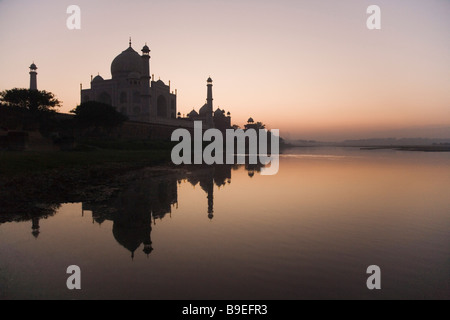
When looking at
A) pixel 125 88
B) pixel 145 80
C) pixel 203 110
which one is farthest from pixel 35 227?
pixel 203 110

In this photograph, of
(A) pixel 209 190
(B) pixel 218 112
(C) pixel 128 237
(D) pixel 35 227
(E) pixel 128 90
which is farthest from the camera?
(B) pixel 218 112

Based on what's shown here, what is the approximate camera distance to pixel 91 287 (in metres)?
4.26

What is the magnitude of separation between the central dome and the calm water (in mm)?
48023

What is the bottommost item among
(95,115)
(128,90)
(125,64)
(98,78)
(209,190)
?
(209,190)

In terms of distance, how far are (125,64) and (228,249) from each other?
53975mm

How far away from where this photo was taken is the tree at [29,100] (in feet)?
→ 93.6

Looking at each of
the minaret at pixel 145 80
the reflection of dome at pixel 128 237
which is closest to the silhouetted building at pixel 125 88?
the minaret at pixel 145 80

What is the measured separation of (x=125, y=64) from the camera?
53031 millimetres

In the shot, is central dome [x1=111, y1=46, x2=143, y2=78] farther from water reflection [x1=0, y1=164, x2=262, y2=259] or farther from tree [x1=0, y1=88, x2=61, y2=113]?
water reflection [x1=0, y1=164, x2=262, y2=259]

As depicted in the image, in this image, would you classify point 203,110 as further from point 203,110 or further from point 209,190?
point 209,190

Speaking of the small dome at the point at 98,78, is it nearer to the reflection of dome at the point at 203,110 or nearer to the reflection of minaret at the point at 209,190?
the reflection of dome at the point at 203,110

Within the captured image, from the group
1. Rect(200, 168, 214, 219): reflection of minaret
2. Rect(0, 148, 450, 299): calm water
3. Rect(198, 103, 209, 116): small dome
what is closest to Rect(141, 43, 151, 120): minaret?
Rect(198, 103, 209, 116): small dome

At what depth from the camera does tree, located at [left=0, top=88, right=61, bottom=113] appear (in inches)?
1124
